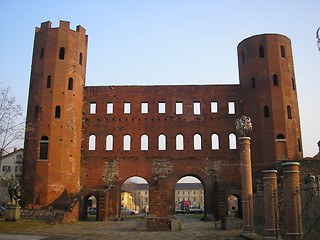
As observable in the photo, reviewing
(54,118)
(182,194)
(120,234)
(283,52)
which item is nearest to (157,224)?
(120,234)

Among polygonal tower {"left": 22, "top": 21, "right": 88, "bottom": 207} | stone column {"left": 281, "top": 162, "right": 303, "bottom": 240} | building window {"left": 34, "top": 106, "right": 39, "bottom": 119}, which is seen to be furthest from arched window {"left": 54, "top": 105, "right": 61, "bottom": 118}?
stone column {"left": 281, "top": 162, "right": 303, "bottom": 240}

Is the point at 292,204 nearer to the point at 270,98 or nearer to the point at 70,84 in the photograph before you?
the point at 270,98

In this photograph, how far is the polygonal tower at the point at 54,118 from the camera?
2791 cm

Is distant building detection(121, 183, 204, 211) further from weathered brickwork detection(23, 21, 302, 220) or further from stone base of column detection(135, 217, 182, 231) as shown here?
stone base of column detection(135, 217, 182, 231)

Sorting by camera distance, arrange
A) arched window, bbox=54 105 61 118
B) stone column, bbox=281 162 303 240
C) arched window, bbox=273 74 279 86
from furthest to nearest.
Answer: arched window, bbox=273 74 279 86
arched window, bbox=54 105 61 118
stone column, bbox=281 162 303 240

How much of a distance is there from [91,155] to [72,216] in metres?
5.72

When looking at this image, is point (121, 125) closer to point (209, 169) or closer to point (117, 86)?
point (117, 86)

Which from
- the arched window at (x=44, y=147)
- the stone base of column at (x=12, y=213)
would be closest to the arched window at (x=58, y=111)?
the arched window at (x=44, y=147)

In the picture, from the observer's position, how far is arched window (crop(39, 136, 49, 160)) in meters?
28.6

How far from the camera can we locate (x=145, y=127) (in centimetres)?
3181

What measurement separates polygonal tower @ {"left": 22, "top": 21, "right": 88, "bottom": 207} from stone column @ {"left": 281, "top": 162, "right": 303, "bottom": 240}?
2014cm

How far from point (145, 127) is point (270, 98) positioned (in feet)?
35.7

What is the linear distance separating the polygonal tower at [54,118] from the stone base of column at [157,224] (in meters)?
9.57

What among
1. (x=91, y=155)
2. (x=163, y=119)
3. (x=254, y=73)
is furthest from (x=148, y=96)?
(x=254, y=73)
